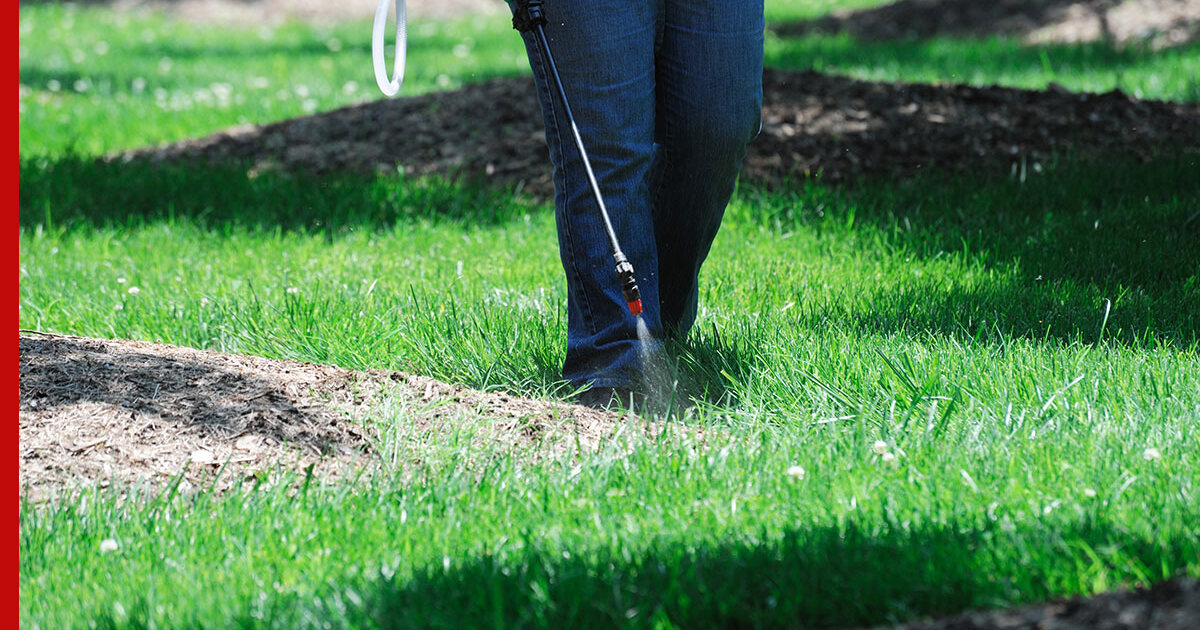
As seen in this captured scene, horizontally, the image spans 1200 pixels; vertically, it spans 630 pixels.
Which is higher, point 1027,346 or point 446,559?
point 1027,346

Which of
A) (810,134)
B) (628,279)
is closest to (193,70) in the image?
(810,134)

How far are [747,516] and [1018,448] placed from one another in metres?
0.68

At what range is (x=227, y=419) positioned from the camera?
297 centimetres

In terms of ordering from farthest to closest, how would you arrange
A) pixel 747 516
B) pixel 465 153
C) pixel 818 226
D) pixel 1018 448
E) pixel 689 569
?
pixel 465 153
pixel 818 226
pixel 1018 448
pixel 747 516
pixel 689 569

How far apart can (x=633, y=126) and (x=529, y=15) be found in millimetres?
387

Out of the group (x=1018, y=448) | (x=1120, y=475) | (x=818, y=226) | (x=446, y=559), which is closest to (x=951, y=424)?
(x=1018, y=448)

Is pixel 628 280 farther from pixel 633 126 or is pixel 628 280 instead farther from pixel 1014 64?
pixel 1014 64

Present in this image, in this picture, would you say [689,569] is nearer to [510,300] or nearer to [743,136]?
[743,136]

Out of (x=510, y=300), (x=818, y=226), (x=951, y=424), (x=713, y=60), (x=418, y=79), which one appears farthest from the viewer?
(x=418, y=79)

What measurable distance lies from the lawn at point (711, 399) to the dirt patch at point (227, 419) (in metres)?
0.10

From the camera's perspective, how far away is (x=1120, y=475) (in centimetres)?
241

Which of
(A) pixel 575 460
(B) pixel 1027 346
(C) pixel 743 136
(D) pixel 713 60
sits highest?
(D) pixel 713 60

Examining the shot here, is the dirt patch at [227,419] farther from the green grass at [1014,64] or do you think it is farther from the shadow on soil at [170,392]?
the green grass at [1014,64]

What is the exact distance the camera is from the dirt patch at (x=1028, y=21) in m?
10.4
